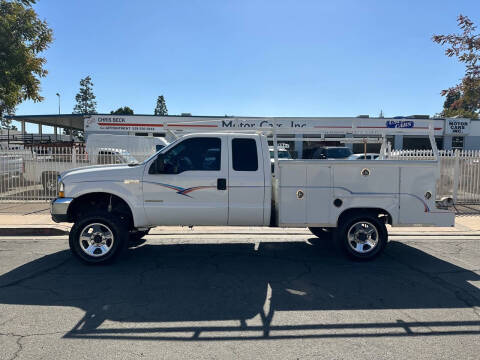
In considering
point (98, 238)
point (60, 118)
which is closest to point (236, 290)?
point (98, 238)

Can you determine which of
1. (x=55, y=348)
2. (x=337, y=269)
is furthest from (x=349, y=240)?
(x=55, y=348)

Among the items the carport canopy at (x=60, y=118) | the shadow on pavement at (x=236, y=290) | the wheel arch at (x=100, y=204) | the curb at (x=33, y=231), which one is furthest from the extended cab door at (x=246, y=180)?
the carport canopy at (x=60, y=118)

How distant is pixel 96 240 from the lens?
19.4 ft

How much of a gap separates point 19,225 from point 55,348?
635cm

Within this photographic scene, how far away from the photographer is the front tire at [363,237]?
6070mm

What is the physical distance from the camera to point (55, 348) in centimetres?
339

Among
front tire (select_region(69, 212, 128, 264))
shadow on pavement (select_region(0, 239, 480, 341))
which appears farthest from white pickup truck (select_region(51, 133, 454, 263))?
shadow on pavement (select_region(0, 239, 480, 341))

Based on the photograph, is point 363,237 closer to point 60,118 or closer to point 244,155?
point 244,155

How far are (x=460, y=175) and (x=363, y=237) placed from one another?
8379mm

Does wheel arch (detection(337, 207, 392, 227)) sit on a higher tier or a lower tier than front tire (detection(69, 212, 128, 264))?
higher

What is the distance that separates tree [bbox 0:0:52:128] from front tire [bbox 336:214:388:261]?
1151 centimetres

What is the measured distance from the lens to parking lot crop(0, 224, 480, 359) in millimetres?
3451

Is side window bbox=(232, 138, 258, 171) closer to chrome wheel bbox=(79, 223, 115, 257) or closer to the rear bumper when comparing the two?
chrome wheel bbox=(79, 223, 115, 257)

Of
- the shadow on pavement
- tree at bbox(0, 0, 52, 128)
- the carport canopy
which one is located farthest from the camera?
the carport canopy
